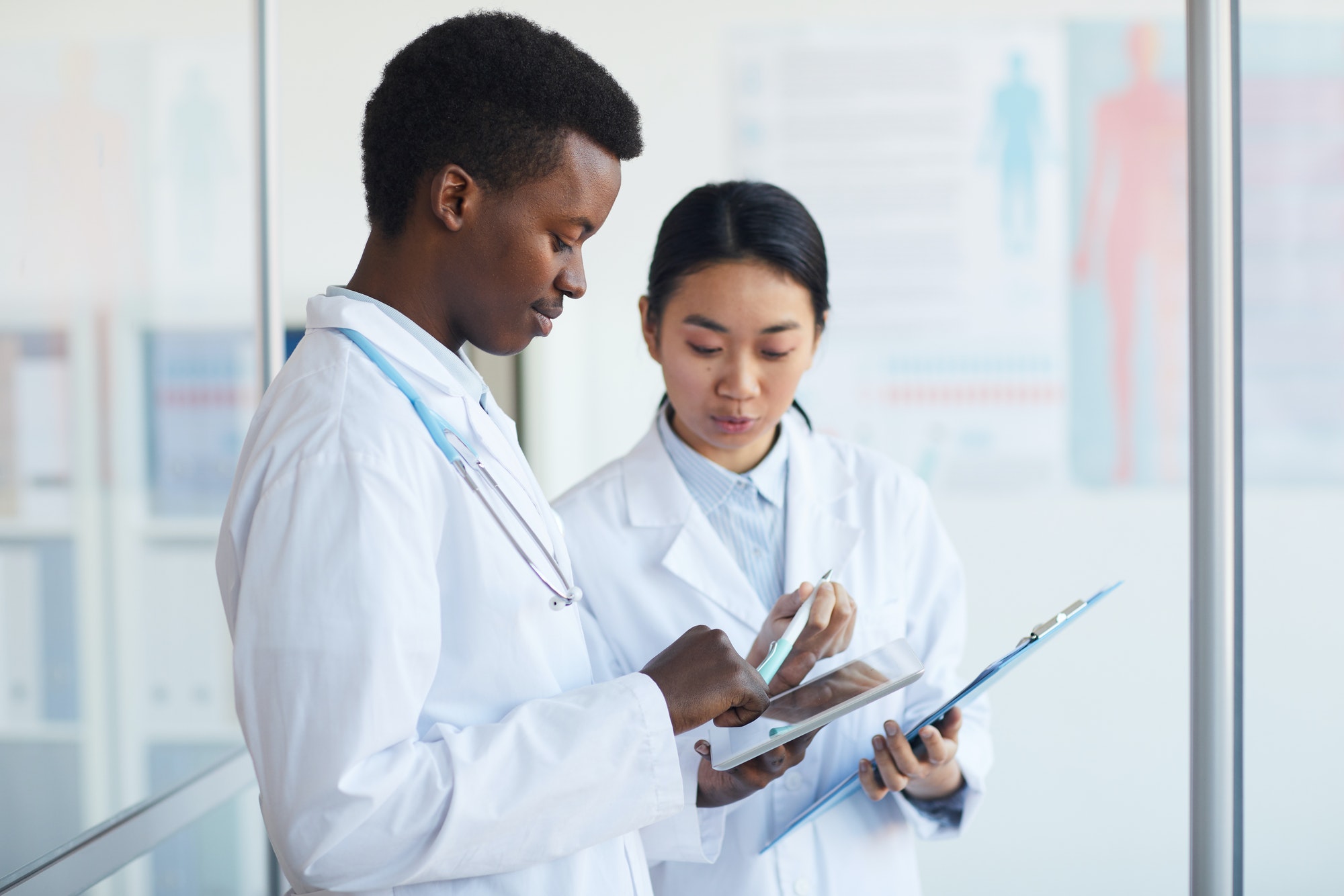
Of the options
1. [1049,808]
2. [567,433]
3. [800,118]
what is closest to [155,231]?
[567,433]

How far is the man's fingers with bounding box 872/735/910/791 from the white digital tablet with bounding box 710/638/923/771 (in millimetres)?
114

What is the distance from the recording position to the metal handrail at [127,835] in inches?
44.4

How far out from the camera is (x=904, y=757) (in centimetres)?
108

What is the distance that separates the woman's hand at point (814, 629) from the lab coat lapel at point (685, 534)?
0.17 m

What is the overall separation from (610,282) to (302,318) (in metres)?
0.71

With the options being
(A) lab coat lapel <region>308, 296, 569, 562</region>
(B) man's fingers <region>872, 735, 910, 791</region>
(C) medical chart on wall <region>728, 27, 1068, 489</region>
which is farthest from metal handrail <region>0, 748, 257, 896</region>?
(C) medical chart on wall <region>728, 27, 1068, 489</region>

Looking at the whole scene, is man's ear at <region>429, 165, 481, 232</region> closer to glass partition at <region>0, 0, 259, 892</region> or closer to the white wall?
glass partition at <region>0, 0, 259, 892</region>

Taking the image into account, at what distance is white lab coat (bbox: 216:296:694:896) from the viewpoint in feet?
2.09

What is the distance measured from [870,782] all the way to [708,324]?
577mm

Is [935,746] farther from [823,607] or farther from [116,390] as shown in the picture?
[116,390]

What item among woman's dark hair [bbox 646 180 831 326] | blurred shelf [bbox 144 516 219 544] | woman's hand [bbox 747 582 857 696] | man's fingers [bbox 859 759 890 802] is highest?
woman's dark hair [bbox 646 180 831 326]

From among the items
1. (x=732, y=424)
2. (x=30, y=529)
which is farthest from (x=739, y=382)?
(x=30, y=529)

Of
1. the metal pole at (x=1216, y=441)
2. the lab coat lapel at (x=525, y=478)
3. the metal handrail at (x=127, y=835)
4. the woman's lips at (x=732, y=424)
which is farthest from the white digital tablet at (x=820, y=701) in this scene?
the metal handrail at (x=127, y=835)

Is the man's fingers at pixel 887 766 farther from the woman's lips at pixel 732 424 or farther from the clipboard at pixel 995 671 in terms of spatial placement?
the woman's lips at pixel 732 424
